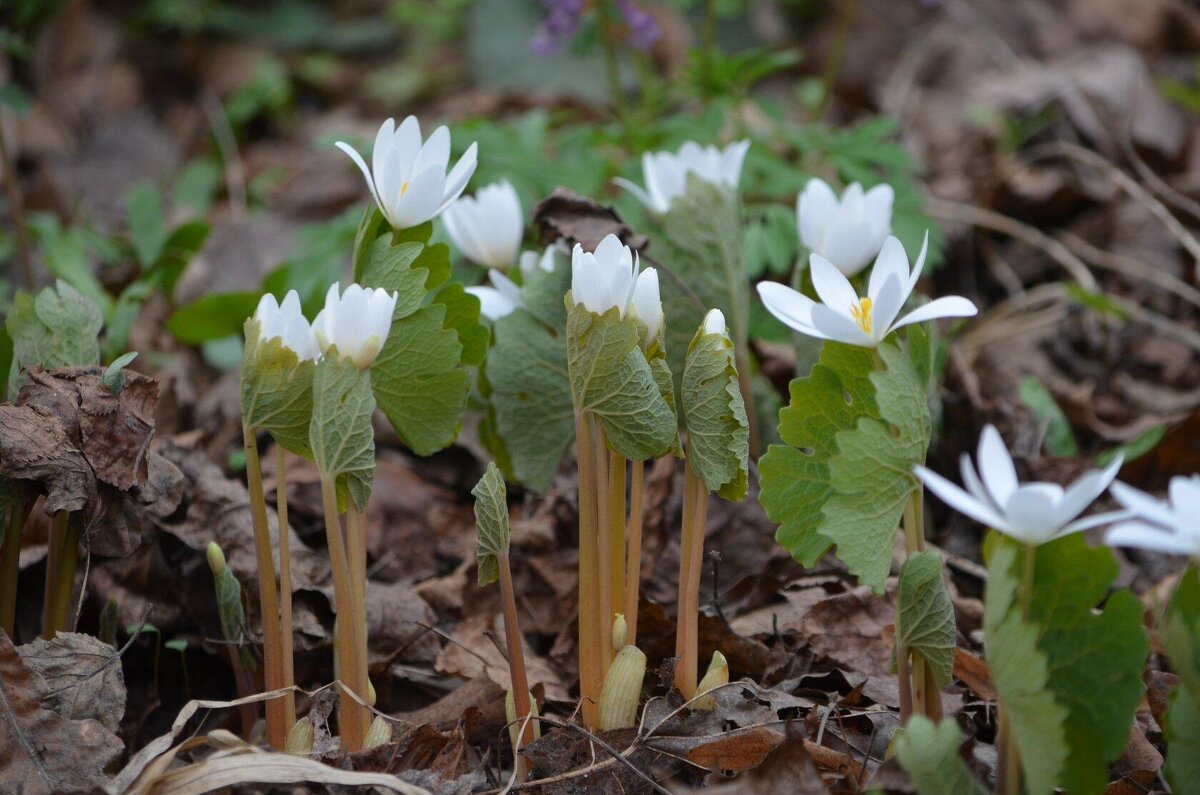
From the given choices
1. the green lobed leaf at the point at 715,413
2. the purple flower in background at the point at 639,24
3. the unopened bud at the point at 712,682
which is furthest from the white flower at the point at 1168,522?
the purple flower in background at the point at 639,24

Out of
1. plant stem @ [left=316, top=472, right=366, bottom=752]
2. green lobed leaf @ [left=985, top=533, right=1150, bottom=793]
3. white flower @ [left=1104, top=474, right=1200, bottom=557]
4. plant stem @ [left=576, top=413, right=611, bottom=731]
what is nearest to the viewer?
white flower @ [left=1104, top=474, right=1200, bottom=557]

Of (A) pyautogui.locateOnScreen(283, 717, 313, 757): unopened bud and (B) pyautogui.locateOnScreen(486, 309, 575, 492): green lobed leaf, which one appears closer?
(A) pyautogui.locateOnScreen(283, 717, 313, 757): unopened bud

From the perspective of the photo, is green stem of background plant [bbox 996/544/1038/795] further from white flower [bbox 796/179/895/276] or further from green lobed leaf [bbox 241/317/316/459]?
green lobed leaf [bbox 241/317/316/459]

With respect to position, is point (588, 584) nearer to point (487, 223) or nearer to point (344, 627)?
point (344, 627)

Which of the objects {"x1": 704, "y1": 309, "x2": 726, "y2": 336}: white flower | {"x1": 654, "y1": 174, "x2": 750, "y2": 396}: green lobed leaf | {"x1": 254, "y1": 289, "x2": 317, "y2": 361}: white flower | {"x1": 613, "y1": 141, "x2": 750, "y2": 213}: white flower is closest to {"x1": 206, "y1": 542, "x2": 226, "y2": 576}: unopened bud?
{"x1": 254, "y1": 289, "x2": 317, "y2": 361}: white flower

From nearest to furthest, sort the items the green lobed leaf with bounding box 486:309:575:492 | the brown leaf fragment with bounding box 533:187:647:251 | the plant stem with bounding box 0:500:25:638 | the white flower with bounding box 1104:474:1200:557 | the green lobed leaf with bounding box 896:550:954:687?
the white flower with bounding box 1104:474:1200:557
the green lobed leaf with bounding box 896:550:954:687
the plant stem with bounding box 0:500:25:638
the green lobed leaf with bounding box 486:309:575:492
the brown leaf fragment with bounding box 533:187:647:251

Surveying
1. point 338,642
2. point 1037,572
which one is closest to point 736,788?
point 1037,572

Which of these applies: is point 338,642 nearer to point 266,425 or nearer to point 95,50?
point 266,425
